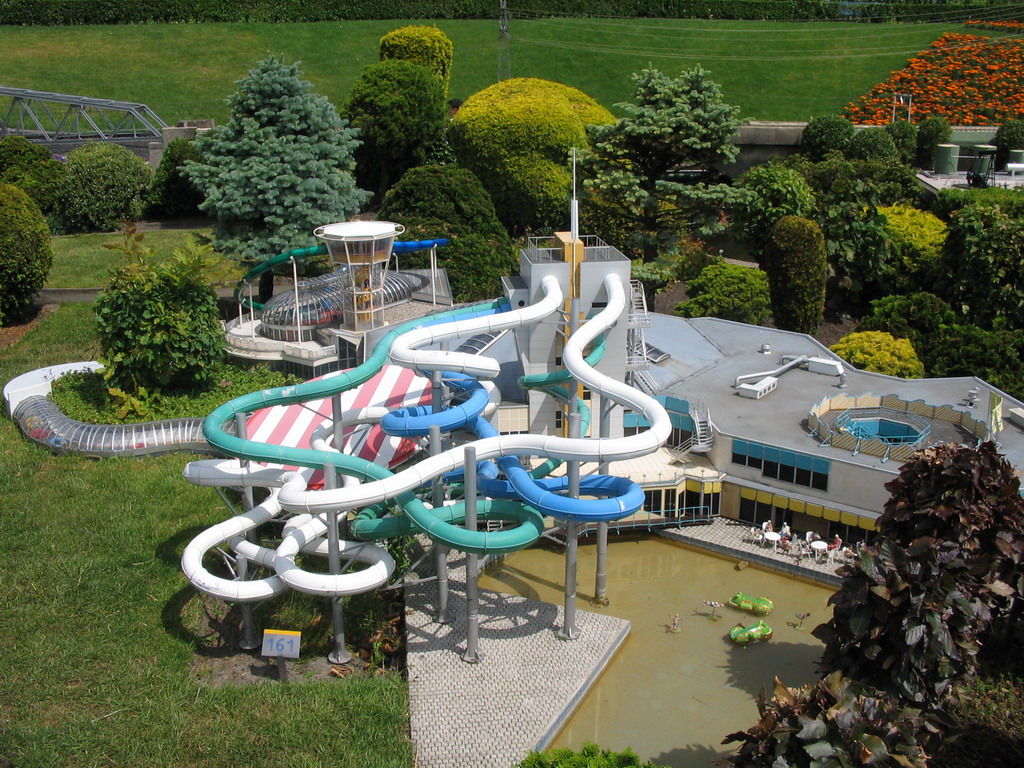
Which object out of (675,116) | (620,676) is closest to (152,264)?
(620,676)

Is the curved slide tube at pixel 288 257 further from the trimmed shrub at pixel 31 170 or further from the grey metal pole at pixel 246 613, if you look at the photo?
the trimmed shrub at pixel 31 170

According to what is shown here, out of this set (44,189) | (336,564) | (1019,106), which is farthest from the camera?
(1019,106)

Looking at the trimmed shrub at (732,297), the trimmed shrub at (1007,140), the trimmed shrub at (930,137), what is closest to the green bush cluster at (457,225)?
the trimmed shrub at (732,297)

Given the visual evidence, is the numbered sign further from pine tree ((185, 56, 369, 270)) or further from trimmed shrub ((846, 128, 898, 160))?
trimmed shrub ((846, 128, 898, 160))

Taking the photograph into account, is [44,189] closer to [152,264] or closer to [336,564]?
[152,264]

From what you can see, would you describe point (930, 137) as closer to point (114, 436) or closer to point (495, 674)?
point (495, 674)
